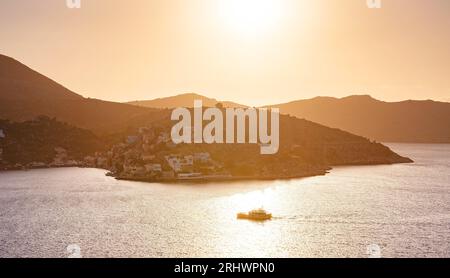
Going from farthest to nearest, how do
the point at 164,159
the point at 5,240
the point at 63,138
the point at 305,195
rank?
the point at 63,138, the point at 164,159, the point at 305,195, the point at 5,240

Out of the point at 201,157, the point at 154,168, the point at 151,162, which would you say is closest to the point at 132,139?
the point at 151,162

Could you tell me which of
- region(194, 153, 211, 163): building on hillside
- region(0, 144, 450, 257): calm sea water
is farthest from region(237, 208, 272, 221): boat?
region(194, 153, 211, 163): building on hillside

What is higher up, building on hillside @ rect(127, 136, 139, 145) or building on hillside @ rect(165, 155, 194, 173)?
building on hillside @ rect(127, 136, 139, 145)

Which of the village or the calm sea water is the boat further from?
the village

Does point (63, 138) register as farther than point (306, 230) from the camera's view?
Yes

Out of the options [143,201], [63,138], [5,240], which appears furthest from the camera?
[63,138]

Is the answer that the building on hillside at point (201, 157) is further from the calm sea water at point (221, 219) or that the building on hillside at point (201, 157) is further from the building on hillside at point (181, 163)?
the calm sea water at point (221, 219)

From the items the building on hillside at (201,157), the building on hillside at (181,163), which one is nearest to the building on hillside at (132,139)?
the building on hillside at (181,163)

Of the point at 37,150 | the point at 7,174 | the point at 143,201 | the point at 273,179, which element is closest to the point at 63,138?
the point at 37,150
